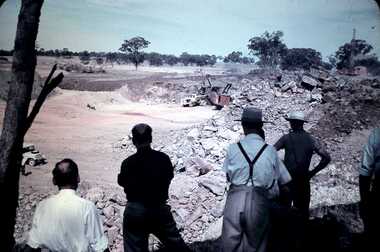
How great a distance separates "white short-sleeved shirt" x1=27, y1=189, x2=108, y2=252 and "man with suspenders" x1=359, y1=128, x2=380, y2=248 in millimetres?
2386

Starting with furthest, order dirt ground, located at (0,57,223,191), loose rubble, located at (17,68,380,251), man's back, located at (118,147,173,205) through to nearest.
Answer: dirt ground, located at (0,57,223,191)
loose rubble, located at (17,68,380,251)
man's back, located at (118,147,173,205)

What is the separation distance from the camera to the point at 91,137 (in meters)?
15.7

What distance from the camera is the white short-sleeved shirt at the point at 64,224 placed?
2512 mm

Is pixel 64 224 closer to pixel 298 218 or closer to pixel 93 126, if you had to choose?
pixel 298 218

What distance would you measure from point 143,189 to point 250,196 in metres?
1.01

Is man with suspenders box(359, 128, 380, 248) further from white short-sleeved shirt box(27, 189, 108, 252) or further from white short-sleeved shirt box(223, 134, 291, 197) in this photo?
white short-sleeved shirt box(27, 189, 108, 252)

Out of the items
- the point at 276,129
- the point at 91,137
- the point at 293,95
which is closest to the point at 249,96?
the point at 293,95

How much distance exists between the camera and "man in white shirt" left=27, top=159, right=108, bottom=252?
2.51 metres

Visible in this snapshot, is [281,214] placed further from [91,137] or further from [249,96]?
[91,137]

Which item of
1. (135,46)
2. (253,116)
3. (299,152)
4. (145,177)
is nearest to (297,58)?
(135,46)

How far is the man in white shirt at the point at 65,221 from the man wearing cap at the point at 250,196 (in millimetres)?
1101

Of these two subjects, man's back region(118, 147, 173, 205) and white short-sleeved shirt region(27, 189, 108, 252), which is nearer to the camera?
white short-sleeved shirt region(27, 189, 108, 252)

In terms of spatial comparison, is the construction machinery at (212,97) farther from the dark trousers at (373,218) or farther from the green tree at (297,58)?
the green tree at (297,58)

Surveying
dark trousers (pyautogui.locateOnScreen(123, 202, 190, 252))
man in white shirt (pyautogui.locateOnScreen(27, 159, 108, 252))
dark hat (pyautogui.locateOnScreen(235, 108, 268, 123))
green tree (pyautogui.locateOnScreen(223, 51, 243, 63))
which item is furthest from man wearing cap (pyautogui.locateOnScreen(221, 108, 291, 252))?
green tree (pyautogui.locateOnScreen(223, 51, 243, 63))
